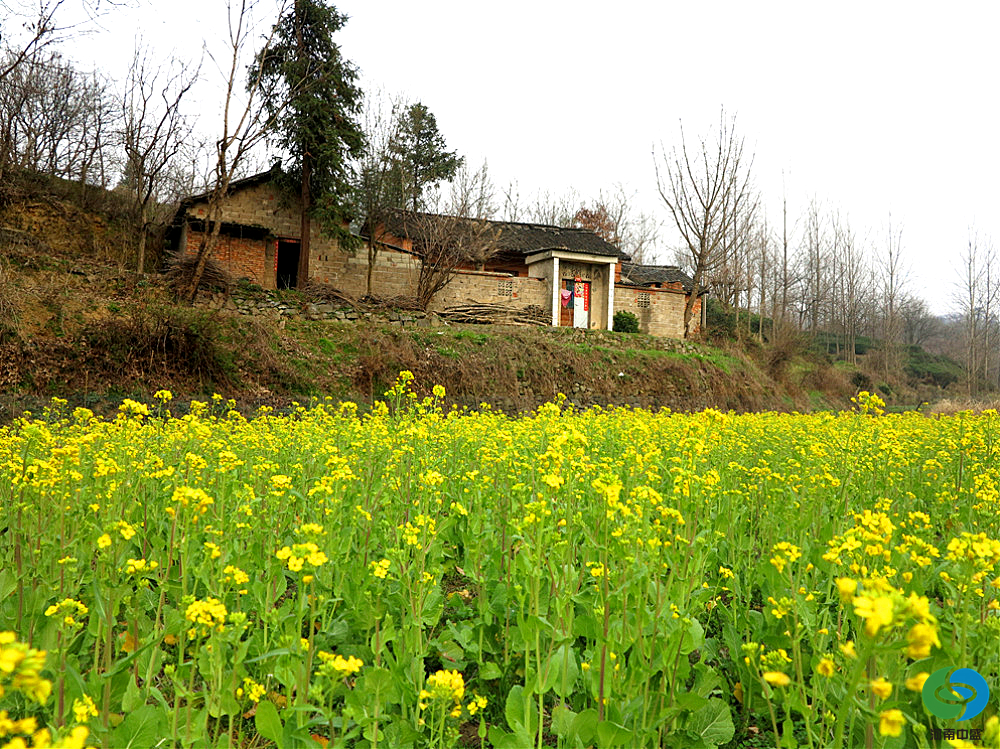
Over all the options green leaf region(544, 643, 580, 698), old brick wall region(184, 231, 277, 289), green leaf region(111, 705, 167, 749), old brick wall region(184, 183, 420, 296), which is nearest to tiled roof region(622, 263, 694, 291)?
old brick wall region(184, 183, 420, 296)

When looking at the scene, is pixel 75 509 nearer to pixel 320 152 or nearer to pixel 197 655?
pixel 197 655

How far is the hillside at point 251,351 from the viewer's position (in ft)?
39.6

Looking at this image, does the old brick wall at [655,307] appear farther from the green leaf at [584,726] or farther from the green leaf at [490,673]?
the green leaf at [584,726]

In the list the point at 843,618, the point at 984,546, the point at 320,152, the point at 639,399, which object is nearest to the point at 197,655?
the point at 984,546

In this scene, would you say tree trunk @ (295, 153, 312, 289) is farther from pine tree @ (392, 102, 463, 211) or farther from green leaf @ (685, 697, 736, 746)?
green leaf @ (685, 697, 736, 746)

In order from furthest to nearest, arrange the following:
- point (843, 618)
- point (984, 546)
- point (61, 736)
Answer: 1. point (843, 618)
2. point (984, 546)
3. point (61, 736)

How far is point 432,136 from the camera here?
83.8ft

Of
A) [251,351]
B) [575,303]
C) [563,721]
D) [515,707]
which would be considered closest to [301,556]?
[515,707]

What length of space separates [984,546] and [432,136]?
26.2m

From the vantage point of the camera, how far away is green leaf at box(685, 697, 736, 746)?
220 cm

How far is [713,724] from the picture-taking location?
2.23 metres

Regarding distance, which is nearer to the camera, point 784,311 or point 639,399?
point 639,399

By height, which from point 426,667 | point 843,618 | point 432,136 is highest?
point 432,136

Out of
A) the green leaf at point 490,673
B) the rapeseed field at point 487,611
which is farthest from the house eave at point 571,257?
the green leaf at point 490,673
